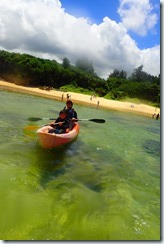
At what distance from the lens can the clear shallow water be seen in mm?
5391

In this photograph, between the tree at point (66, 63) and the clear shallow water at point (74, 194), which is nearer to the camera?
the clear shallow water at point (74, 194)

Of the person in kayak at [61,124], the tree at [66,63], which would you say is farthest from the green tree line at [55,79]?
the person in kayak at [61,124]

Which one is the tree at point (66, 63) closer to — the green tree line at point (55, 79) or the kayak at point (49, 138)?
the green tree line at point (55, 79)

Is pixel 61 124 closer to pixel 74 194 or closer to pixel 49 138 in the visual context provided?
pixel 49 138

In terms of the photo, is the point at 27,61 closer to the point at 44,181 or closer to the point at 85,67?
the point at 85,67

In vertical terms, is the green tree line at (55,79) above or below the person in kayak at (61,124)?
above

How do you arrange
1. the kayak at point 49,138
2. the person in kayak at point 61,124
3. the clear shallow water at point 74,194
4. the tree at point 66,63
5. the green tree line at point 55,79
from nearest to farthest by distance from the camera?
the clear shallow water at point 74,194 → the kayak at point 49,138 → the person in kayak at point 61,124 → the green tree line at point 55,79 → the tree at point 66,63

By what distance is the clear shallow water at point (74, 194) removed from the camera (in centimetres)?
539

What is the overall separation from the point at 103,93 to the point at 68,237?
5946 centimetres

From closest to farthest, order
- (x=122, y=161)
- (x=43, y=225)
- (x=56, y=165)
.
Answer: (x=43, y=225) < (x=56, y=165) < (x=122, y=161)

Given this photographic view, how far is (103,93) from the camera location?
6366 cm

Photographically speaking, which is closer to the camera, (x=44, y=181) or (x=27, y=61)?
(x=44, y=181)

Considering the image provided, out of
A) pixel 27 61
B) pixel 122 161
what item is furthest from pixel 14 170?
pixel 27 61

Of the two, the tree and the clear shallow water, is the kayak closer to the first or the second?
the clear shallow water
